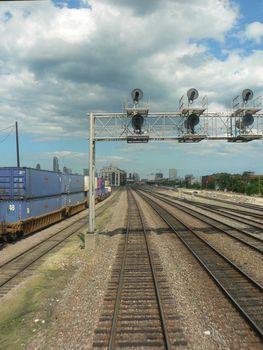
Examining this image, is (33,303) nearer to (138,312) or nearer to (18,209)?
(138,312)

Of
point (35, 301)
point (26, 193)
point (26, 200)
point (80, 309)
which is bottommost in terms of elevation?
point (35, 301)

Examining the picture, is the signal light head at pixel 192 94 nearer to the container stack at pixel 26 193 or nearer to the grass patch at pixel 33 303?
the grass patch at pixel 33 303

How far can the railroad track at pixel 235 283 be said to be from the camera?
378 inches

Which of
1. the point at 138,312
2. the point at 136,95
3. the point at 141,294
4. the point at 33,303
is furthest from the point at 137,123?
the point at 138,312

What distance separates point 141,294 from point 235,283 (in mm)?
3149

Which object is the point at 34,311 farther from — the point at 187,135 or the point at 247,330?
the point at 187,135

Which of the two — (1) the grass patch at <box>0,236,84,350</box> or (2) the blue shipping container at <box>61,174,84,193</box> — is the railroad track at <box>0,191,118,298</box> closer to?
(1) the grass patch at <box>0,236,84,350</box>

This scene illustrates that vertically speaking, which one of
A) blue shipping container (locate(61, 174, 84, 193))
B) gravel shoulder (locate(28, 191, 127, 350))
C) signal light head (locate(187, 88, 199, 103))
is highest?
signal light head (locate(187, 88, 199, 103))

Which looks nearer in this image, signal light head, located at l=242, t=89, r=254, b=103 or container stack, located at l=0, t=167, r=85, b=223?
signal light head, located at l=242, t=89, r=254, b=103

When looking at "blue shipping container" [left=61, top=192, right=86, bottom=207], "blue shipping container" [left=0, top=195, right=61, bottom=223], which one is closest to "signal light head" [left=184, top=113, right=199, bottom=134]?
"blue shipping container" [left=0, top=195, right=61, bottom=223]

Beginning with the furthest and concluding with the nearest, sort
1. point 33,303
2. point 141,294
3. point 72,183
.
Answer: point 72,183
point 141,294
point 33,303

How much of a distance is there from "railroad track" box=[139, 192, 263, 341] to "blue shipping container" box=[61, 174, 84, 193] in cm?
1712

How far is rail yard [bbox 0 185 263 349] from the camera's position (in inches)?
333

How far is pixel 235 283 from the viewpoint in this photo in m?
12.5
